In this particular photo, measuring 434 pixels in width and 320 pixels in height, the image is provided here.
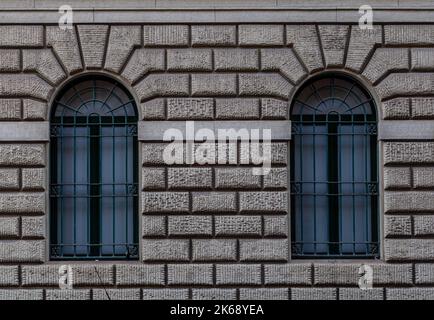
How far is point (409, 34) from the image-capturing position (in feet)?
67.9

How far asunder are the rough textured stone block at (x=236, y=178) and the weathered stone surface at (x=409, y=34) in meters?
2.81

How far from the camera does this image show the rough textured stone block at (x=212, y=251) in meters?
20.5

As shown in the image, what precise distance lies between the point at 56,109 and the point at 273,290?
4172mm

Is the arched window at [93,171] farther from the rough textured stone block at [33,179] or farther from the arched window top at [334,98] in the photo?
the arched window top at [334,98]

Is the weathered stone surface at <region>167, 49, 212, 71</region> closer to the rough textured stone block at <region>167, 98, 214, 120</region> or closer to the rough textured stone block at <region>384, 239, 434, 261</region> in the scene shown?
the rough textured stone block at <region>167, 98, 214, 120</region>

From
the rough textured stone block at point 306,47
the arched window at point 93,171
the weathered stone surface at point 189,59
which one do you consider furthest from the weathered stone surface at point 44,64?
the rough textured stone block at point 306,47

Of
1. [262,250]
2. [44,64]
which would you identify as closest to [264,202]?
[262,250]

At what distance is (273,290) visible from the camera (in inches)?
805

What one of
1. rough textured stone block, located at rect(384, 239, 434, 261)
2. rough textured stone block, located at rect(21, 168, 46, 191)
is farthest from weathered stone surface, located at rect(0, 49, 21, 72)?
rough textured stone block, located at rect(384, 239, 434, 261)

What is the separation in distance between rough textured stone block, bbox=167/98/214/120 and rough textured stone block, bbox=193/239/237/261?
1823mm

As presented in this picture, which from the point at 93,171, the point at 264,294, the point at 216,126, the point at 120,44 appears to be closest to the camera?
the point at 264,294

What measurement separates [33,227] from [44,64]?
239cm

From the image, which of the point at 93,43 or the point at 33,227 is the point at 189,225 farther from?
the point at 93,43

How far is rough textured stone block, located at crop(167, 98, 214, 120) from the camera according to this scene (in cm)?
2056
